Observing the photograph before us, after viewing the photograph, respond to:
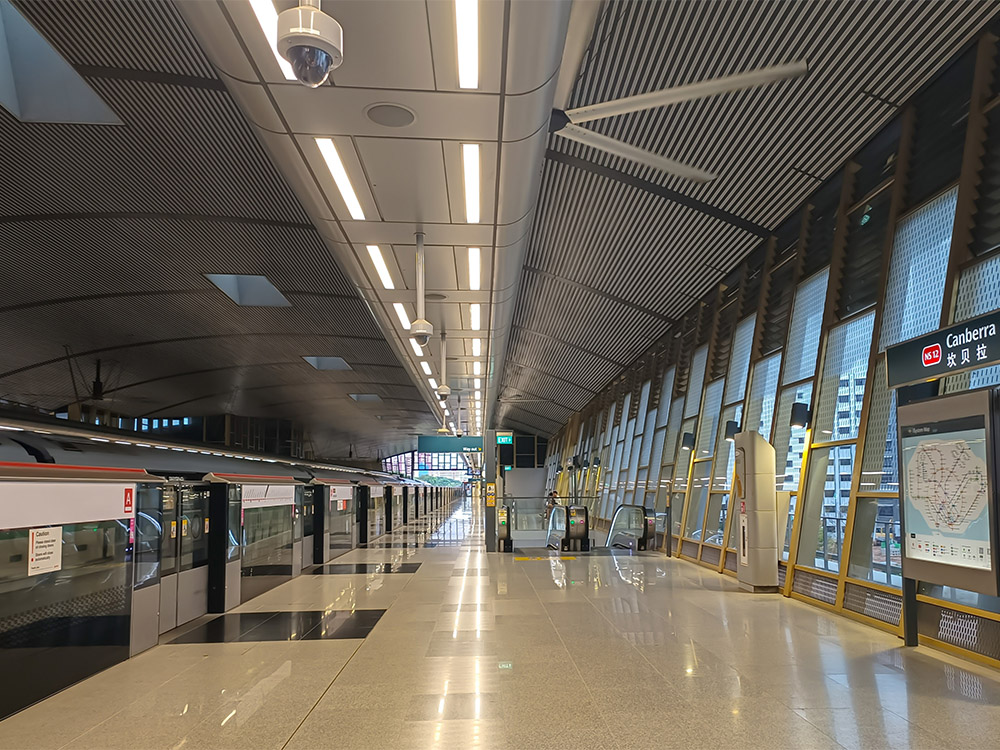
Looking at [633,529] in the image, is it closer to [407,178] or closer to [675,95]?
[675,95]

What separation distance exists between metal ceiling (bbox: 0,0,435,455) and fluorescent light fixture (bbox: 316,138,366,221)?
153 cm

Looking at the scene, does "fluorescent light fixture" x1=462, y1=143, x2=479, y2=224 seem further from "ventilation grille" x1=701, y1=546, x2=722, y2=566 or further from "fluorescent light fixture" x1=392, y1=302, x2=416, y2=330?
"ventilation grille" x1=701, y1=546, x2=722, y2=566

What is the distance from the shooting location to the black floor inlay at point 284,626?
7.11m

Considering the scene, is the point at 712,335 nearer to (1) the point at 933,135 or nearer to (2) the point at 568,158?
(2) the point at 568,158

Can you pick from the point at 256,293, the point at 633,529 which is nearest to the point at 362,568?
the point at 256,293

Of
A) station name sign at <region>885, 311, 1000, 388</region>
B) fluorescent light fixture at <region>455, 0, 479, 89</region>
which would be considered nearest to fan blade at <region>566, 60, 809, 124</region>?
fluorescent light fixture at <region>455, 0, 479, 89</region>

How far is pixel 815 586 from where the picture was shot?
8094 mm

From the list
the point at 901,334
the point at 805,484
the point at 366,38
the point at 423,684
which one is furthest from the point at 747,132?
the point at 423,684

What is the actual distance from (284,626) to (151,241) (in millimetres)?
5960

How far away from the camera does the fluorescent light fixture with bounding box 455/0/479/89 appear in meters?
3.94

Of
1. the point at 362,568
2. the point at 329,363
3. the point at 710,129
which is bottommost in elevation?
the point at 362,568

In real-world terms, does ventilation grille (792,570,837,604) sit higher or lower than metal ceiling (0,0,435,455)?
lower

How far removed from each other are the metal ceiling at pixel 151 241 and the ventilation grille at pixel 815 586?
7.51 metres

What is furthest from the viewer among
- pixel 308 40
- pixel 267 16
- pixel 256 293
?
pixel 256 293
